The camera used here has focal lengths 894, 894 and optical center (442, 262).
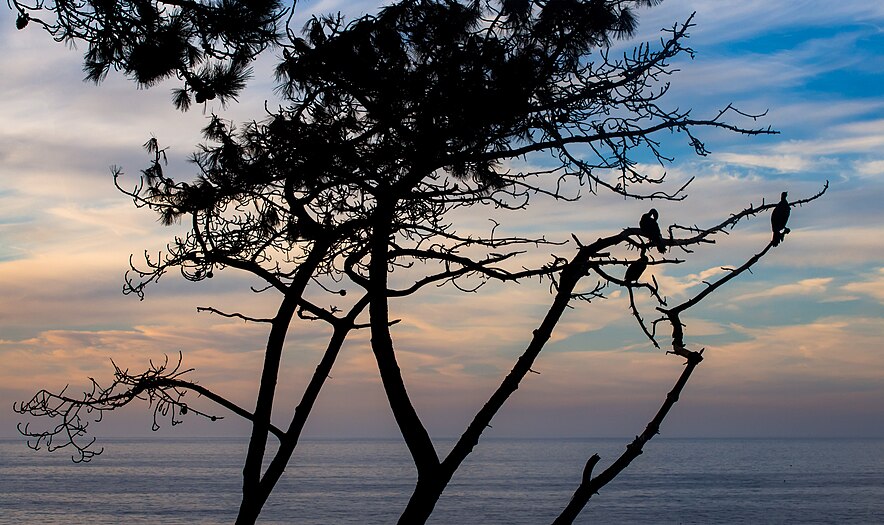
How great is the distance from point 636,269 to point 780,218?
45 centimetres

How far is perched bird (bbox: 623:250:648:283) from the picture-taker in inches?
109

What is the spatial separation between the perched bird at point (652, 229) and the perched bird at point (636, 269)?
0.32 ft

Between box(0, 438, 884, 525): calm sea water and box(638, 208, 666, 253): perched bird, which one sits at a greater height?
box(638, 208, 666, 253): perched bird

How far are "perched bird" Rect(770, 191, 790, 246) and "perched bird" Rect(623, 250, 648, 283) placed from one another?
1.26 feet

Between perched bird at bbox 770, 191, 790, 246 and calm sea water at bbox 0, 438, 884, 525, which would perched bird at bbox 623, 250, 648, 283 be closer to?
perched bird at bbox 770, 191, 790, 246

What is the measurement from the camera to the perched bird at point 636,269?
2765 mm

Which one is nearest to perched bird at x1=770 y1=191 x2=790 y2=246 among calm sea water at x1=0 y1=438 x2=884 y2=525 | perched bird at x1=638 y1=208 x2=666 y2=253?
perched bird at x1=638 y1=208 x2=666 y2=253

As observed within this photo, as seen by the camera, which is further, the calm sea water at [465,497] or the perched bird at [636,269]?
the calm sea water at [465,497]

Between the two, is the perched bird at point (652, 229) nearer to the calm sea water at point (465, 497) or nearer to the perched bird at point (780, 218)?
the perched bird at point (780, 218)

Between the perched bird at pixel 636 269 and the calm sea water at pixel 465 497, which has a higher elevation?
the perched bird at pixel 636 269

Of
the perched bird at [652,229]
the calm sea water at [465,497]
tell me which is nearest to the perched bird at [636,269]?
the perched bird at [652,229]

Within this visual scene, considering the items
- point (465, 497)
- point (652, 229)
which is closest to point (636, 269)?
point (652, 229)

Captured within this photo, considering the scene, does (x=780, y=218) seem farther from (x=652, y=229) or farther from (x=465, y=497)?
(x=465, y=497)

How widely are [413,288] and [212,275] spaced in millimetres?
1288
